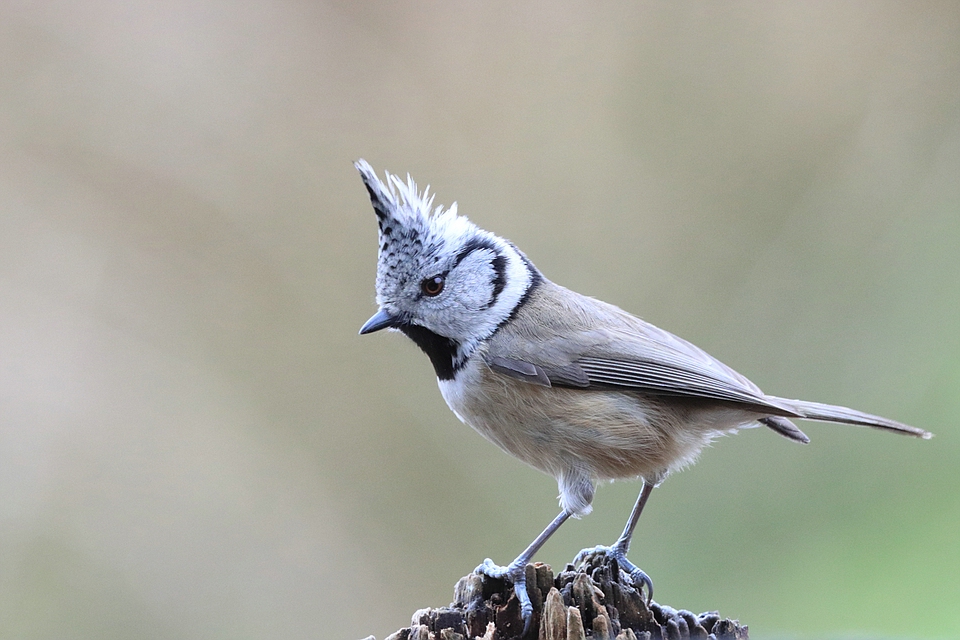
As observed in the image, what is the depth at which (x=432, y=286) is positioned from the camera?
3.58m

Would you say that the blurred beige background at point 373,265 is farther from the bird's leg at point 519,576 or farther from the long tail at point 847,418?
the bird's leg at point 519,576

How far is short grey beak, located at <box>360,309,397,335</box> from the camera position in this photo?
352 cm

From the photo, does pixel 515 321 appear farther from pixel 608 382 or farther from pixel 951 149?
pixel 951 149

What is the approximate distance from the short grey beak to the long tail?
4.80 feet

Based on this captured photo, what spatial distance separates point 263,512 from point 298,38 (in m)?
2.95

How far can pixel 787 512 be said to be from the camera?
493 centimetres

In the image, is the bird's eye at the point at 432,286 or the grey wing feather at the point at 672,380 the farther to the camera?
the bird's eye at the point at 432,286

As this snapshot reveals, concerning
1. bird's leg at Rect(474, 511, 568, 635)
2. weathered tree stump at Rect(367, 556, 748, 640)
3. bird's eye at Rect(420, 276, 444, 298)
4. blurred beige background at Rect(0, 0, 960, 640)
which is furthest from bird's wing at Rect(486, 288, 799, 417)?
blurred beige background at Rect(0, 0, 960, 640)

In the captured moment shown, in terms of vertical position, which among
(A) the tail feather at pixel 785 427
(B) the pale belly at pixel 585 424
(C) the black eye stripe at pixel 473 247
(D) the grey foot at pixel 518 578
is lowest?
(D) the grey foot at pixel 518 578

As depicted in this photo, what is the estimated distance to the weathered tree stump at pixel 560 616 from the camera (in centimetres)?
259

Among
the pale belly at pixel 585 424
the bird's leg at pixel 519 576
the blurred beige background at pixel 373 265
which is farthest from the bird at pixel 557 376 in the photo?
the blurred beige background at pixel 373 265

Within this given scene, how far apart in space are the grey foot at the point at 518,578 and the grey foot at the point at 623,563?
437mm

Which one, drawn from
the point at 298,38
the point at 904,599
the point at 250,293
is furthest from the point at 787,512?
the point at 298,38

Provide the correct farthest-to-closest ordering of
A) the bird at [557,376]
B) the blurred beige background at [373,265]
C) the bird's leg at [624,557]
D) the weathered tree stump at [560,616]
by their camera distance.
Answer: the blurred beige background at [373,265], the bird at [557,376], the bird's leg at [624,557], the weathered tree stump at [560,616]
